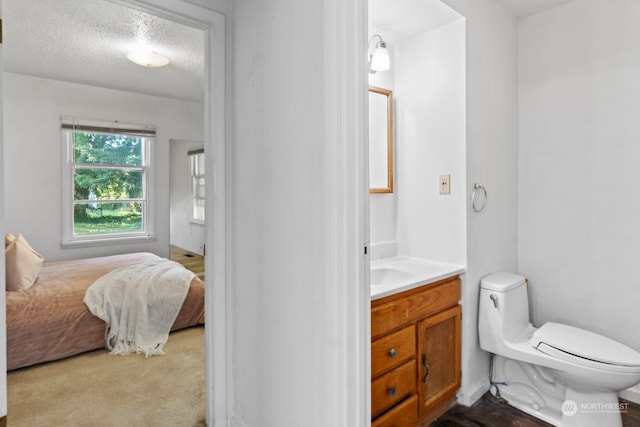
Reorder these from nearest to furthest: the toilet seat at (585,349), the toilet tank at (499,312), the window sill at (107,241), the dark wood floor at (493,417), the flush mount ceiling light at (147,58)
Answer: the toilet seat at (585,349)
the dark wood floor at (493,417)
the toilet tank at (499,312)
the flush mount ceiling light at (147,58)
the window sill at (107,241)

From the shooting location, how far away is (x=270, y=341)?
4.73 ft

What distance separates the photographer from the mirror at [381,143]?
2264 mm

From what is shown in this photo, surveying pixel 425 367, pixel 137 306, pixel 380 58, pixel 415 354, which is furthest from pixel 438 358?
pixel 137 306

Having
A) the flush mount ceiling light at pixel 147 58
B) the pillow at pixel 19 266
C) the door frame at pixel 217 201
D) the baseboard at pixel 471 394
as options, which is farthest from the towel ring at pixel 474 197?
the pillow at pixel 19 266

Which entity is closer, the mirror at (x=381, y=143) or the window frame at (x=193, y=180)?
the mirror at (x=381, y=143)

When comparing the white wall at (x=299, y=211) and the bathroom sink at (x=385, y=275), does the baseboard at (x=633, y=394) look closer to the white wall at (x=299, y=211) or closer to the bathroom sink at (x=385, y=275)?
the bathroom sink at (x=385, y=275)

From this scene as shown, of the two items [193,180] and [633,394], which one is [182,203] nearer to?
[193,180]

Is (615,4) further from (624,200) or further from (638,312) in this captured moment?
(638,312)

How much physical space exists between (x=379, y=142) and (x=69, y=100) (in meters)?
3.73

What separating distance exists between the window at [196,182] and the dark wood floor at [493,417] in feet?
13.0

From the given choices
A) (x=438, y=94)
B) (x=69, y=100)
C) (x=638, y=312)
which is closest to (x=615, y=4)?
(x=438, y=94)

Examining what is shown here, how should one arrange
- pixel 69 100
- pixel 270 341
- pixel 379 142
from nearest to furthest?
1. pixel 270 341
2. pixel 379 142
3. pixel 69 100

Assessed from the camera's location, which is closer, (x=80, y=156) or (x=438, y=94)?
(x=438, y=94)

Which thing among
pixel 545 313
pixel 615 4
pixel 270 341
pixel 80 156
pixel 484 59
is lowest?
pixel 545 313
